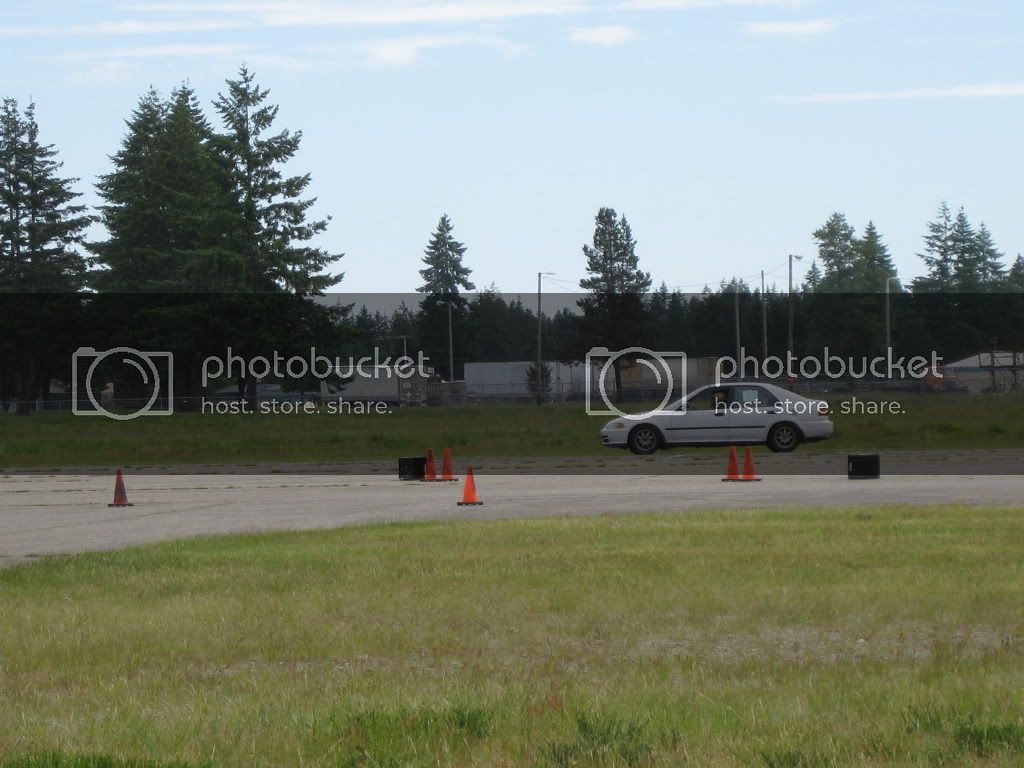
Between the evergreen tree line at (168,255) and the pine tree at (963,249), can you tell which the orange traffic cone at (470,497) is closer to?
the evergreen tree line at (168,255)

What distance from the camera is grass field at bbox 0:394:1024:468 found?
125ft

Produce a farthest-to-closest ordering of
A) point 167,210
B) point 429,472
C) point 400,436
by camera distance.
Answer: point 167,210 → point 400,436 → point 429,472

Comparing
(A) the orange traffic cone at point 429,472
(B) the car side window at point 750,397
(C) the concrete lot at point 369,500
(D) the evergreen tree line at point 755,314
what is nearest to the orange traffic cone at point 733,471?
(C) the concrete lot at point 369,500

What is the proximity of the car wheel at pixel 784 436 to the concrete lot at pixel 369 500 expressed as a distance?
807 centimetres

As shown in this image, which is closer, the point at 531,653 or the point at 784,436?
the point at 531,653

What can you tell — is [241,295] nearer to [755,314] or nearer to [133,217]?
[133,217]

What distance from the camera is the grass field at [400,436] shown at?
38.2 metres

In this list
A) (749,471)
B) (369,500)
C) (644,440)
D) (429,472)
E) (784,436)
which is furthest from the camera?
(644,440)

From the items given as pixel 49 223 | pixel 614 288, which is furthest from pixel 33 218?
pixel 614 288

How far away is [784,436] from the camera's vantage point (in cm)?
3275

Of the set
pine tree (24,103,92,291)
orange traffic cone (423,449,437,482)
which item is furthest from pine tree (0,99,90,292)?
orange traffic cone (423,449,437,482)

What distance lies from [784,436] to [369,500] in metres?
14.7

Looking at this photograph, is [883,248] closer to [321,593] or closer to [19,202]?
[19,202]

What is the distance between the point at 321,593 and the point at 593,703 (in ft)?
13.6
